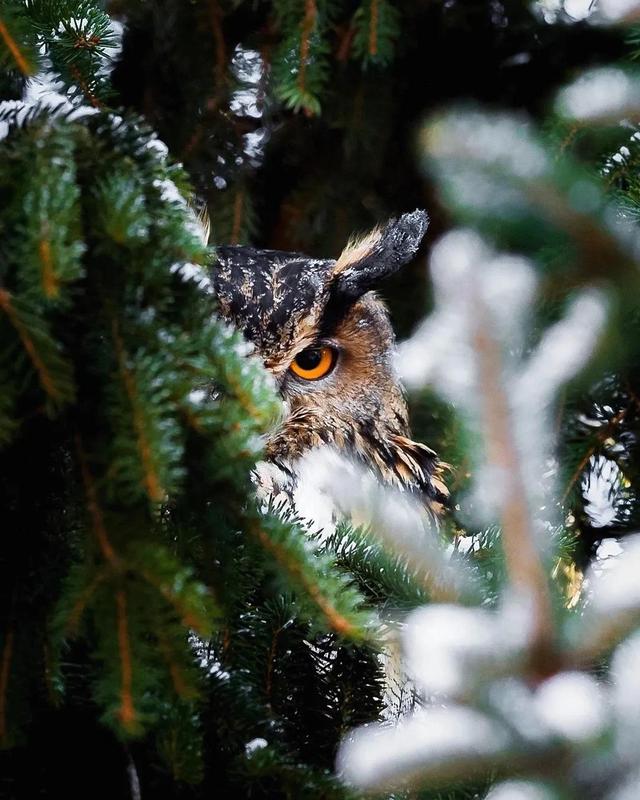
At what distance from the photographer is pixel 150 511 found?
3.16ft

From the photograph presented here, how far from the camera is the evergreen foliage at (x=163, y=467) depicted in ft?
3.05

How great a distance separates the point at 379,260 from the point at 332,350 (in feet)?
0.71

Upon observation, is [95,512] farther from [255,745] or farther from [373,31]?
[373,31]

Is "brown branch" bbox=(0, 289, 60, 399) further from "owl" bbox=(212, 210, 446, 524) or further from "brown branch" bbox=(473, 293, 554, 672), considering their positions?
"owl" bbox=(212, 210, 446, 524)

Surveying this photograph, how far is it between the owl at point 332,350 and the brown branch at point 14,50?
0.85 m

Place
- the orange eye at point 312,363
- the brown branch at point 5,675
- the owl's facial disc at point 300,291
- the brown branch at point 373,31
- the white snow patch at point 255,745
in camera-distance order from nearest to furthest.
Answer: the brown branch at point 5,675, the white snow patch at point 255,745, the brown branch at point 373,31, the owl's facial disc at point 300,291, the orange eye at point 312,363

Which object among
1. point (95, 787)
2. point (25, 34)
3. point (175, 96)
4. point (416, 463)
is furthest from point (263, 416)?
point (175, 96)

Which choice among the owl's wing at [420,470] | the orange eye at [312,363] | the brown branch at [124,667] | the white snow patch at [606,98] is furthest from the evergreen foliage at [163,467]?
the orange eye at [312,363]

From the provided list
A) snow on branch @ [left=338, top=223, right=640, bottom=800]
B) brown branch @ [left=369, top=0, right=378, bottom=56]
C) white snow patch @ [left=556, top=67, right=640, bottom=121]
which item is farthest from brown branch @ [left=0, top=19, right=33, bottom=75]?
brown branch @ [left=369, top=0, right=378, bottom=56]

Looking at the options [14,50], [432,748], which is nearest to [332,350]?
[14,50]

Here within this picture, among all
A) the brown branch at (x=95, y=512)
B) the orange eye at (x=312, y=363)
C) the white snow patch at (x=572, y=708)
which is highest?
the orange eye at (x=312, y=363)

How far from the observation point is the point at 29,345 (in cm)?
91

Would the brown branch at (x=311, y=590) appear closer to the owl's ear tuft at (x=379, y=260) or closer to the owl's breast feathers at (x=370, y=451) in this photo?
the owl's breast feathers at (x=370, y=451)

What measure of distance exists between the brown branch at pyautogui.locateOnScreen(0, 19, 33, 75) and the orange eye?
1030mm
